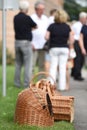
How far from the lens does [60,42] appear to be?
15.6m

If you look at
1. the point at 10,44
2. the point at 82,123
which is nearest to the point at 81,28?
the point at 82,123

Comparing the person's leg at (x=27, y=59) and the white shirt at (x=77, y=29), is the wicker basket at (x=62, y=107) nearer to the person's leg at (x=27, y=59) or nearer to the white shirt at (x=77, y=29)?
the person's leg at (x=27, y=59)

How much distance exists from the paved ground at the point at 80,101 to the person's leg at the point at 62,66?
0.27 m

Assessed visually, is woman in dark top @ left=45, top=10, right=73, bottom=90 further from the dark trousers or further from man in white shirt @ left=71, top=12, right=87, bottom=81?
the dark trousers

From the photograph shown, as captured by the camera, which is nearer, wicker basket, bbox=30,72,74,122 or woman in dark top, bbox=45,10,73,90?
wicker basket, bbox=30,72,74,122

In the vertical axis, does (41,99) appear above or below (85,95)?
above

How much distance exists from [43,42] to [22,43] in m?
1.63

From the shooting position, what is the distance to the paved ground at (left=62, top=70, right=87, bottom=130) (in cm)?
1076

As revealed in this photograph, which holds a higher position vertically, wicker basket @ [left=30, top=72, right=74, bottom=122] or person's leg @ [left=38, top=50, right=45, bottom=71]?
wicker basket @ [left=30, top=72, right=74, bottom=122]

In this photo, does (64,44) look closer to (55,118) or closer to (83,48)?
(83,48)

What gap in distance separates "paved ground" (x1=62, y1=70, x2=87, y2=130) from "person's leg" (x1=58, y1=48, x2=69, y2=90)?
0.89 feet

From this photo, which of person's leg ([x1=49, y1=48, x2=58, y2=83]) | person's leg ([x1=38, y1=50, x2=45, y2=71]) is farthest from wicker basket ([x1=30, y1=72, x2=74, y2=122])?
person's leg ([x1=38, y1=50, x2=45, y2=71])

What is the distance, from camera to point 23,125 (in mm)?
9875

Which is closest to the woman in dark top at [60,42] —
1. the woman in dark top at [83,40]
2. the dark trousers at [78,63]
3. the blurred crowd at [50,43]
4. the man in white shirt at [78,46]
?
the blurred crowd at [50,43]
